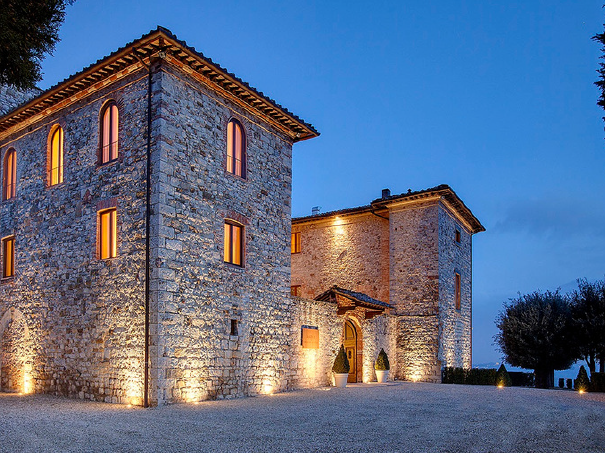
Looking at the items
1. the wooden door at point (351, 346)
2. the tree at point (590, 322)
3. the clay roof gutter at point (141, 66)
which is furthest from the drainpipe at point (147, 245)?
the tree at point (590, 322)

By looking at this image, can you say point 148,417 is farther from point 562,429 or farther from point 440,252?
point 440,252

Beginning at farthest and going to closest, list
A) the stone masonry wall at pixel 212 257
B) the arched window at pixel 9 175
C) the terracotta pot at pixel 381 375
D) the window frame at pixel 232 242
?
the terracotta pot at pixel 381 375
the arched window at pixel 9 175
the window frame at pixel 232 242
the stone masonry wall at pixel 212 257

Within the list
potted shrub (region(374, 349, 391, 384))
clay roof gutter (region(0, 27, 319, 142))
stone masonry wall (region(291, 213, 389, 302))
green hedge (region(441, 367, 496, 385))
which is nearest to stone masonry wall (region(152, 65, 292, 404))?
clay roof gutter (region(0, 27, 319, 142))

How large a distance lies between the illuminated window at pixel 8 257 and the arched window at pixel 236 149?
6.90 metres

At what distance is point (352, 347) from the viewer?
1825cm

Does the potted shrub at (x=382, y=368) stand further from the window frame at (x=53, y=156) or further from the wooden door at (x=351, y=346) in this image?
the window frame at (x=53, y=156)

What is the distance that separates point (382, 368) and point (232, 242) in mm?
8321

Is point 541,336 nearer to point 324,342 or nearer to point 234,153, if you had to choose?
point 324,342

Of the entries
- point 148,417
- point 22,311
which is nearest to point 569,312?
point 148,417

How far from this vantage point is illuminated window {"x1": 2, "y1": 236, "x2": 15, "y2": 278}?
48.5 feet

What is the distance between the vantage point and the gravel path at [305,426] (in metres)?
6.63

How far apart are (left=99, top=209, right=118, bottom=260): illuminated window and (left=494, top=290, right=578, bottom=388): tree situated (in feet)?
48.1

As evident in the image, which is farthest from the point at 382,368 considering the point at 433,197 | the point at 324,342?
the point at 433,197

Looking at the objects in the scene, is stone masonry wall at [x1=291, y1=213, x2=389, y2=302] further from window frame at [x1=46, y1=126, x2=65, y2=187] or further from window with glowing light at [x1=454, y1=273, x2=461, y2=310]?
window frame at [x1=46, y1=126, x2=65, y2=187]
